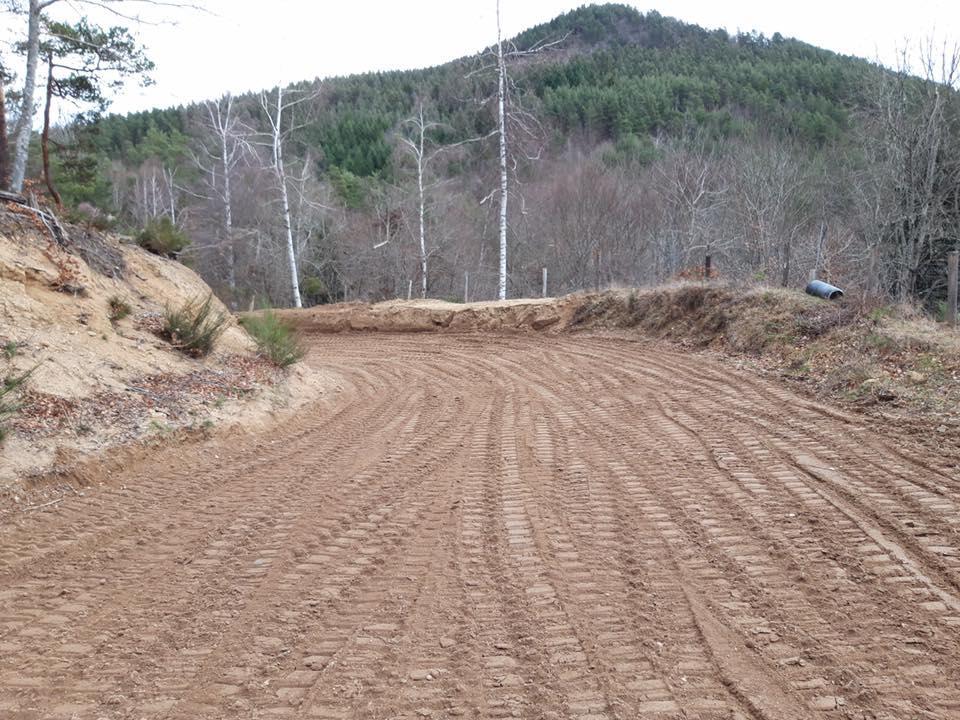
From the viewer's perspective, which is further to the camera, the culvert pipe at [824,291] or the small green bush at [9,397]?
the culvert pipe at [824,291]

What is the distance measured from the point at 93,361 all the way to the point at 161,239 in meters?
6.79

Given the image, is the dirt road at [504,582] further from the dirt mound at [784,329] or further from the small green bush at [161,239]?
the small green bush at [161,239]

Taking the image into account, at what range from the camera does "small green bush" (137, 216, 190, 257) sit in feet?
43.5

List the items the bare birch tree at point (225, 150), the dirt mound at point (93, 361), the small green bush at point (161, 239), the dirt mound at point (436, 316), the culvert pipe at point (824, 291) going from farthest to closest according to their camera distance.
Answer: the bare birch tree at point (225, 150) < the dirt mound at point (436, 316) < the small green bush at point (161, 239) < the culvert pipe at point (824, 291) < the dirt mound at point (93, 361)

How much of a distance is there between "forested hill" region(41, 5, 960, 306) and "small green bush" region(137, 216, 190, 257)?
0.29ft

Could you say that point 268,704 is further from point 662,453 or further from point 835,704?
point 662,453

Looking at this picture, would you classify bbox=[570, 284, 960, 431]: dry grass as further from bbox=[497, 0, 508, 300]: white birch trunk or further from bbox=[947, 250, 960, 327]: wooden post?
bbox=[497, 0, 508, 300]: white birch trunk

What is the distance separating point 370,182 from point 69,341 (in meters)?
49.1

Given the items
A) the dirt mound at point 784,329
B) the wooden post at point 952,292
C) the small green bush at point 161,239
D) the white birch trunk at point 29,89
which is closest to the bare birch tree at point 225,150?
the dirt mound at point 784,329

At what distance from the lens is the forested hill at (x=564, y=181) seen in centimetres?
2030

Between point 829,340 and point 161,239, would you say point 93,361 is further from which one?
point 829,340

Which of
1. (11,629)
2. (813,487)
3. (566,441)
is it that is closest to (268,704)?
(11,629)

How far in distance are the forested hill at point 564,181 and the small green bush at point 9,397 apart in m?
8.26

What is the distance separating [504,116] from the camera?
22500 millimetres
